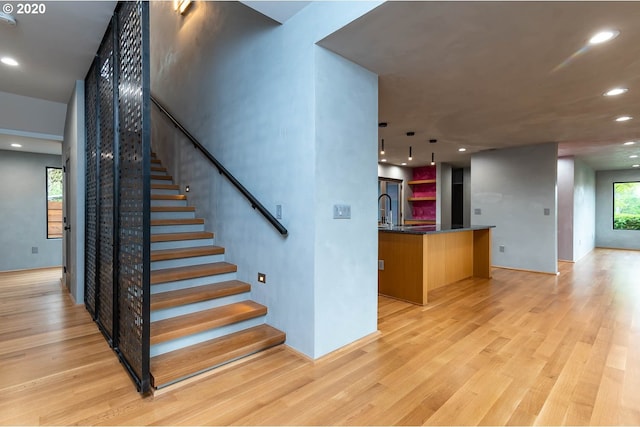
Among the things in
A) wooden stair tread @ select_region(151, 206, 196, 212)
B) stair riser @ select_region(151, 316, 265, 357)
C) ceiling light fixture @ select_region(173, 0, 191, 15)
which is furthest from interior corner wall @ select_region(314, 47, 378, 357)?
ceiling light fixture @ select_region(173, 0, 191, 15)

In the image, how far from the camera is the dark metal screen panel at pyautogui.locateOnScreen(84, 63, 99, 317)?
3275mm

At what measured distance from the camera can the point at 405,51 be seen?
2480mm

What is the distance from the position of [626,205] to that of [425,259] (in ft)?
32.5

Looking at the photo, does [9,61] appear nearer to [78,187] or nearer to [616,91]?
[78,187]

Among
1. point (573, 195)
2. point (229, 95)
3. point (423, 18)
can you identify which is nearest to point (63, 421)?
point (229, 95)

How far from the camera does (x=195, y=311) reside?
2.70 meters

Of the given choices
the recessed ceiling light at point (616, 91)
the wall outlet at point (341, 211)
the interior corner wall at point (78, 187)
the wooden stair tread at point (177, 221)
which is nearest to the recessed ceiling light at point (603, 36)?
the recessed ceiling light at point (616, 91)

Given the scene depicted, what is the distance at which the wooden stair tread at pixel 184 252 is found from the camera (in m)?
3.04

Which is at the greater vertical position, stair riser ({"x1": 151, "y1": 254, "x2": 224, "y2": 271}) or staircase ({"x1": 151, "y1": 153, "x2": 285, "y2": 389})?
stair riser ({"x1": 151, "y1": 254, "x2": 224, "y2": 271})

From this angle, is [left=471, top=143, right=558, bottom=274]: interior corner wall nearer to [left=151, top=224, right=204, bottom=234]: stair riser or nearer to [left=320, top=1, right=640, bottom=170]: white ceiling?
[left=320, top=1, right=640, bottom=170]: white ceiling

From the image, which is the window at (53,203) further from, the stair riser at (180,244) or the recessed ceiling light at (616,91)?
the recessed ceiling light at (616,91)

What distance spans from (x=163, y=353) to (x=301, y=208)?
57.9 inches

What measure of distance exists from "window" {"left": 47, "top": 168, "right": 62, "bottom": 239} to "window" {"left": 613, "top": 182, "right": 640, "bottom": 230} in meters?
15.0

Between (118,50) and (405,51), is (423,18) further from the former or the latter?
(118,50)
